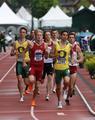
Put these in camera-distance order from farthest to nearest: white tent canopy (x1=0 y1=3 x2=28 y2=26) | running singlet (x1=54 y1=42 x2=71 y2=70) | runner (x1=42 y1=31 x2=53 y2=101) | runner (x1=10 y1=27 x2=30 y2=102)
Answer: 1. white tent canopy (x1=0 y1=3 x2=28 y2=26)
2. runner (x1=42 y1=31 x2=53 y2=101)
3. runner (x1=10 y1=27 x2=30 y2=102)
4. running singlet (x1=54 y1=42 x2=71 y2=70)

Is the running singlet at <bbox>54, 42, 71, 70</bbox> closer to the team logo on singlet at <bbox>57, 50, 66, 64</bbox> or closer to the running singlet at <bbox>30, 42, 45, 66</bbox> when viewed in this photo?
the team logo on singlet at <bbox>57, 50, 66, 64</bbox>

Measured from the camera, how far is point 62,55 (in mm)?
16156

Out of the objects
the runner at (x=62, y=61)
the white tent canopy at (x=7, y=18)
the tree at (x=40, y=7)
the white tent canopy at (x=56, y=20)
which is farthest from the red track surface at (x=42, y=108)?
the tree at (x=40, y=7)

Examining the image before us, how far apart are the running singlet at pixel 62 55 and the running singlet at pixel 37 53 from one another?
0.37 m

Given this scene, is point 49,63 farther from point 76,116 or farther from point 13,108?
point 76,116

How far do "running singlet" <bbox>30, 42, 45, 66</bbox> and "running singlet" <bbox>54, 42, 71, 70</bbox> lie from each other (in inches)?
14.7

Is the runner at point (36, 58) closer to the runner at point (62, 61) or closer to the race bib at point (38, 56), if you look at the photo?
the race bib at point (38, 56)

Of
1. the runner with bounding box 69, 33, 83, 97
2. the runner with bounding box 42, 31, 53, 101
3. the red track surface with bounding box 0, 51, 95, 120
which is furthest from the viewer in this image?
the runner with bounding box 42, 31, 53, 101

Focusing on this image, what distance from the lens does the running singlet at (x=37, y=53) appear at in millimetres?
16234

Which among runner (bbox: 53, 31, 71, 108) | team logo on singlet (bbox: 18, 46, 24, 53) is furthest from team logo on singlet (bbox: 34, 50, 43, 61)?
team logo on singlet (bbox: 18, 46, 24, 53)

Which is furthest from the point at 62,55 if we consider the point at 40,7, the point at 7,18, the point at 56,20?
the point at 40,7

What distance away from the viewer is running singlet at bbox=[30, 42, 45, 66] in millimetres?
16234

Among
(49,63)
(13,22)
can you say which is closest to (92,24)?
(13,22)

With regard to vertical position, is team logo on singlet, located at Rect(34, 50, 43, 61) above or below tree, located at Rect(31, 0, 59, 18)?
above
